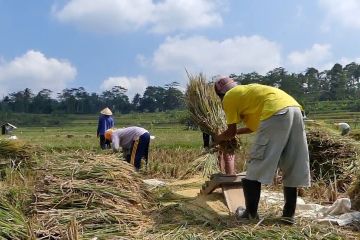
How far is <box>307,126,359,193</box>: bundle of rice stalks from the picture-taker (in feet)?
20.4

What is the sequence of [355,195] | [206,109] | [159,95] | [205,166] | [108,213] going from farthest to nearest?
1. [159,95]
2. [205,166]
3. [206,109]
4. [355,195]
5. [108,213]

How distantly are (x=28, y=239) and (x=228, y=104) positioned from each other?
77.1 inches

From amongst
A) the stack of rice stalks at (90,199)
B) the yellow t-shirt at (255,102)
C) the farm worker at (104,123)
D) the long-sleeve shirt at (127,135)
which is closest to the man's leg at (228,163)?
the stack of rice stalks at (90,199)

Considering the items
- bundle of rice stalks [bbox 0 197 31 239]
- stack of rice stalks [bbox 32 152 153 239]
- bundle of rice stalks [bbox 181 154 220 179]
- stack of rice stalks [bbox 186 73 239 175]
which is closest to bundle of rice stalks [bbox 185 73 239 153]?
Answer: stack of rice stalks [bbox 186 73 239 175]

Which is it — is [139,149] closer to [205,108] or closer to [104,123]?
[205,108]

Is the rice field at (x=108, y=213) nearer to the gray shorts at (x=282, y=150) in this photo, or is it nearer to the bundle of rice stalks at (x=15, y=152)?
the gray shorts at (x=282, y=150)

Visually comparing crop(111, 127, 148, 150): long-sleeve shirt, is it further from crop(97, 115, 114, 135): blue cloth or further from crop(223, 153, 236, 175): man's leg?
crop(97, 115, 114, 135): blue cloth

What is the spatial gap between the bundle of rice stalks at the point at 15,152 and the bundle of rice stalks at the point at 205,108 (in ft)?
9.62

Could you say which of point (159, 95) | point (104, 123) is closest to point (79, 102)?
point (159, 95)

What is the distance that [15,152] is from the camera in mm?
7422

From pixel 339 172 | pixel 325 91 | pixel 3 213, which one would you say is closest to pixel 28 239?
pixel 3 213

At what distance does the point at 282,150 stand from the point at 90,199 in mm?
1640

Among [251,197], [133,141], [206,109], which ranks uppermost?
[206,109]

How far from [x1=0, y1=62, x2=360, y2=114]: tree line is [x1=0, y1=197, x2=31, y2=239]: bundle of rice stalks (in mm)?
34460
